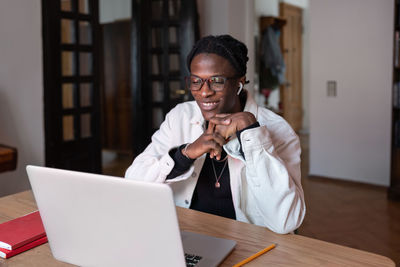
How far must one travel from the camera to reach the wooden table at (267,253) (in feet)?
3.74

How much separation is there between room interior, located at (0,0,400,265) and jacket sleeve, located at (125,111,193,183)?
204 cm

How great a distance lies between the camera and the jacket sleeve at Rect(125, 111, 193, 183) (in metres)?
1.59

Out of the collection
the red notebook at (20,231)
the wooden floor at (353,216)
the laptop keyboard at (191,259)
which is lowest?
the wooden floor at (353,216)

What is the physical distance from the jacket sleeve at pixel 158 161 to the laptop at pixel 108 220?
489mm

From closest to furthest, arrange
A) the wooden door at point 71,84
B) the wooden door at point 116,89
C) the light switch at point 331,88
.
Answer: the wooden door at point 71,84
the light switch at point 331,88
the wooden door at point 116,89

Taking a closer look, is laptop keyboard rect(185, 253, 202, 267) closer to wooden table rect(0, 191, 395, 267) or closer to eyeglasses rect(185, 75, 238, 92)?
wooden table rect(0, 191, 395, 267)

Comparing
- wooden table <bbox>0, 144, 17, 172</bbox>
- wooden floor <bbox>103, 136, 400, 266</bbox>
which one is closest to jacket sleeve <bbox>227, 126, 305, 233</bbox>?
wooden floor <bbox>103, 136, 400, 266</bbox>

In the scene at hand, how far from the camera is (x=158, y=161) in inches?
64.2

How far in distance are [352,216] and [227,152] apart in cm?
274

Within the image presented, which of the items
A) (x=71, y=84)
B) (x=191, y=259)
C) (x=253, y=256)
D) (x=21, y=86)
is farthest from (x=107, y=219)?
(x=71, y=84)

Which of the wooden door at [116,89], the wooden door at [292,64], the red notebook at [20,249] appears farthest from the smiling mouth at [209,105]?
the wooden door at [292,64]

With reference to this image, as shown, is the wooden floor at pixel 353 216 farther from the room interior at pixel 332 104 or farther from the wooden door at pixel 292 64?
the wooden door at pixel 292 64

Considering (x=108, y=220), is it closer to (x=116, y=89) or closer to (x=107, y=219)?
(x=107, y=219)

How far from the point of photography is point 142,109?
4.77 meters
